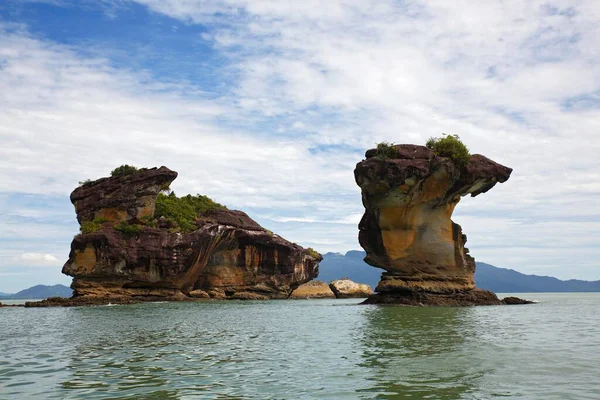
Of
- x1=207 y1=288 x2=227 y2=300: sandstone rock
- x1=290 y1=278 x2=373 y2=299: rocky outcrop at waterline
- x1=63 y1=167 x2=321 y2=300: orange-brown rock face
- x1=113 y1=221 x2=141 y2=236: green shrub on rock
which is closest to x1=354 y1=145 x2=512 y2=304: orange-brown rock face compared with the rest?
x1=63 y1=167 x2=321 y2=300: orange-brown rock face

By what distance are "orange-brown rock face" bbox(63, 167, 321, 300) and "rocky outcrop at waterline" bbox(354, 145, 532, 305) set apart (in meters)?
24.1

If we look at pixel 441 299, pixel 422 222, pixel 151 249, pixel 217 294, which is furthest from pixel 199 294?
pixel 441 299

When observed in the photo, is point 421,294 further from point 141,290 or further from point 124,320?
point 141,290

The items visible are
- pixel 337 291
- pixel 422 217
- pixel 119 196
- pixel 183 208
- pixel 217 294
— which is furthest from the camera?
pixel 337 291

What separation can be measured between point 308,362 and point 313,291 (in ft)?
253

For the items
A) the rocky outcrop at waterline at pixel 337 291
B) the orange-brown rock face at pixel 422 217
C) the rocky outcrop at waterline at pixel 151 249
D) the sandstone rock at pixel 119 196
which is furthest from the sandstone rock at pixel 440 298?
the rocky outcrop at waterline at pixel 337 291

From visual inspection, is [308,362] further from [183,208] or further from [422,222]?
[183,208]

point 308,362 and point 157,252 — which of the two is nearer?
point 308,362

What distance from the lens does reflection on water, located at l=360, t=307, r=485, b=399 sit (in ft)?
38.1

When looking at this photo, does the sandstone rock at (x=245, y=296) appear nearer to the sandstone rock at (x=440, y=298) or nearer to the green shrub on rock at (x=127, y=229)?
the green shrub on rock at (x=127, y=229)

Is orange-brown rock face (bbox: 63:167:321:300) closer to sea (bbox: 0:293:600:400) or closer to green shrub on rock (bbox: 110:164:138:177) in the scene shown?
green shrub on rock (bbox: 110:164:138:177)

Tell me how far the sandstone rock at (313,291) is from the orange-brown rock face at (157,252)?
15.3 m

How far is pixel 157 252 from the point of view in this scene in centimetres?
5894

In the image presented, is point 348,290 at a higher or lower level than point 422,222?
lower
